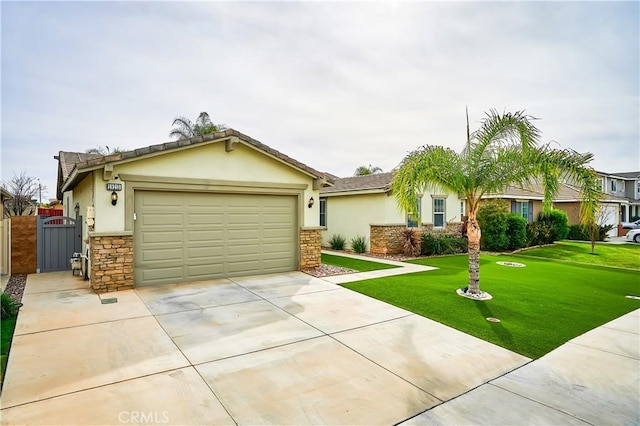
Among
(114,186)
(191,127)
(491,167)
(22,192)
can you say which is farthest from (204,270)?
(22,192)

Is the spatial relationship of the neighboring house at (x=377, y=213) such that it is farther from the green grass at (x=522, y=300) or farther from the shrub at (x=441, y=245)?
the green grass at (x=522, y=300)

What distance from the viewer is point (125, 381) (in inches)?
149

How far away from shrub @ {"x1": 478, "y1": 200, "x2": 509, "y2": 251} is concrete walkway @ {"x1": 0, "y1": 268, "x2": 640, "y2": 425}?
10.4m

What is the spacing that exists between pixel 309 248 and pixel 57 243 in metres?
8.13

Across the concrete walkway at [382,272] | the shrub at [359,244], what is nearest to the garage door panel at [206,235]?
the concrete walkway at [382,272]

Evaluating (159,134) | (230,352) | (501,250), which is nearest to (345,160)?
(159,134)

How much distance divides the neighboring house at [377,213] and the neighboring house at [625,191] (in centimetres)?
2278

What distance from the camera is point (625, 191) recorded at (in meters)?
33.8

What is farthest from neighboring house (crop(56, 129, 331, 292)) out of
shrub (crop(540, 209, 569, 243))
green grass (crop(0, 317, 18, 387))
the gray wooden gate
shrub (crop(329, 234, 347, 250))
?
shrub (crop(540, 209, 569, 243))

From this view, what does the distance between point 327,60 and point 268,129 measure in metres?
10.8

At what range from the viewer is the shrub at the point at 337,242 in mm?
17016

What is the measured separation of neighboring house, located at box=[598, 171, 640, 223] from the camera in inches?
1216

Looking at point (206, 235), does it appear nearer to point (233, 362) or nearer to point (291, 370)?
point (233, 362)

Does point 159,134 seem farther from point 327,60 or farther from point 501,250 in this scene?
point 501,250
